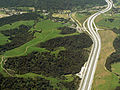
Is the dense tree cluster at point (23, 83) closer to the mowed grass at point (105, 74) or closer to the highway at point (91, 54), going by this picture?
the highway at point (91, 54)

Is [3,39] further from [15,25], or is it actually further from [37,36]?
[15,25]

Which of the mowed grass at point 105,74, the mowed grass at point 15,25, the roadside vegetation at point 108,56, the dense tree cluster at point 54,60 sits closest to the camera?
the mowed grass at point 105,74

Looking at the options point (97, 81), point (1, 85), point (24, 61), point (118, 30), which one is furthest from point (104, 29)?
point (1, 85)

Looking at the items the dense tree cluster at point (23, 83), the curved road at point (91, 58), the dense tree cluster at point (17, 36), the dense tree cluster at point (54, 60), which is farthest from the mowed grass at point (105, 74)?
the dense tree cluster at point (17, 36)

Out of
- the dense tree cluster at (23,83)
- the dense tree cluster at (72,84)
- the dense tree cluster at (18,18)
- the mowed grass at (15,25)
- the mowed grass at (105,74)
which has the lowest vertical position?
the dense tree cluster at (23,83)

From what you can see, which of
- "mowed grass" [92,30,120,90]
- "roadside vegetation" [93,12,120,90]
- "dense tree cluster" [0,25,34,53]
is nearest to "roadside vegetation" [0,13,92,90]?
"dense tree cluster" [0,25,34,53]

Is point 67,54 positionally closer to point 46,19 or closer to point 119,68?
point 119,68
